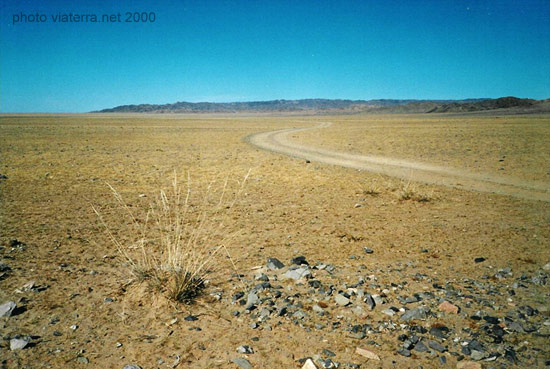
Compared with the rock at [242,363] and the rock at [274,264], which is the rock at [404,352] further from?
the rock at [274,264]

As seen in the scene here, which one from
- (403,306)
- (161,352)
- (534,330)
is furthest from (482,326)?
(161,352)

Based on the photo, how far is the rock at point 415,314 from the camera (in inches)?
129

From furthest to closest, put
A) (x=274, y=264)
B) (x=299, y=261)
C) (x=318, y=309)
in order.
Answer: (x=299, y=261) < (x=274, y=264) < (x=318, y=309)

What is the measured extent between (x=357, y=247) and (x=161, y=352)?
3.27 metres

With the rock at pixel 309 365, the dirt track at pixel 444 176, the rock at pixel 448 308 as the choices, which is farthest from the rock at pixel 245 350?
the dirt track at pixel 444 176

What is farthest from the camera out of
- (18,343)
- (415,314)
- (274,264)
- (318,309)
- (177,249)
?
(274,264)

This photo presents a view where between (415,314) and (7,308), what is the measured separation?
4013 millimetres

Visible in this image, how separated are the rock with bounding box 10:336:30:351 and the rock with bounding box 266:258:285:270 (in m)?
2.58

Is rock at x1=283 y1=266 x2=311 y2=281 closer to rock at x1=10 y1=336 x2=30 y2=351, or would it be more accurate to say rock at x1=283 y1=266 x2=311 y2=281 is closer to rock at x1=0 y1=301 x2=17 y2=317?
rock at x1=10 y1=336 x2=30 y2=351

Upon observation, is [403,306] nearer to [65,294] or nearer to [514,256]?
[514,256]

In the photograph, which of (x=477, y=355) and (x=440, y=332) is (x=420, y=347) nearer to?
(x=440, y=332)

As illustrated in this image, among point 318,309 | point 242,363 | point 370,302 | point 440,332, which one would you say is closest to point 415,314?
point 440,332

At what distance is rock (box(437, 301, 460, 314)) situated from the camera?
3.34 metres

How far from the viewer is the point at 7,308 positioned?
3266mm
